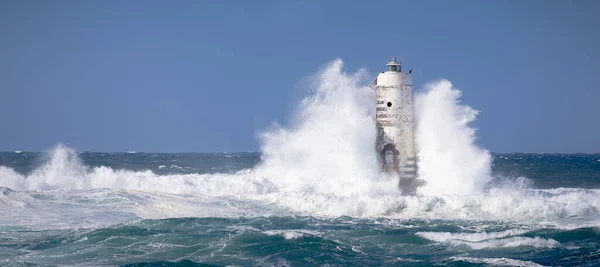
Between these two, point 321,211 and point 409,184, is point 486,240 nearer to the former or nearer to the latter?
point 321,211

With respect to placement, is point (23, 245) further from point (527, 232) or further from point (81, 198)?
point (527, 232)

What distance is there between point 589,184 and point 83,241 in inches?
1271

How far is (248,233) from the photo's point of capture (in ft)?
56.4

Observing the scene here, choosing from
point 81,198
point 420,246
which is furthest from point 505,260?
point 81,198

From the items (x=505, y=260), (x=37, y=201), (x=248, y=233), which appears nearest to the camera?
(x=505, y=260)

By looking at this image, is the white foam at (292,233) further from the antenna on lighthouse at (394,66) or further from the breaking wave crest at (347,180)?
the antenna on lighthouse at (394,66)

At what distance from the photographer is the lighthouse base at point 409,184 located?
25.0 metres

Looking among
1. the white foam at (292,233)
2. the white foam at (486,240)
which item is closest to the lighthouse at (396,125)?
the white foam at (486,240)

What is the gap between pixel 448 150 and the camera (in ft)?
82.6

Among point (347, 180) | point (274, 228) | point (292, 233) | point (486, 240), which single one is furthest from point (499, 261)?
point (347, 180)

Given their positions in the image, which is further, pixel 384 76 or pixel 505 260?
pixel 384 76

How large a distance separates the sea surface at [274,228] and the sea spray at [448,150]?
978 mm

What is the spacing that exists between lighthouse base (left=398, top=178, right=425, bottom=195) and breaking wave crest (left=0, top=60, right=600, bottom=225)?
1.00 ft

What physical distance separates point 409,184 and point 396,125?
1931 mm
